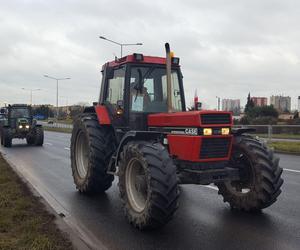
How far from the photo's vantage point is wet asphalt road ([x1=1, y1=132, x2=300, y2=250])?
6234 millimetres

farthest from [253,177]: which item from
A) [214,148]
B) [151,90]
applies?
[151,90]

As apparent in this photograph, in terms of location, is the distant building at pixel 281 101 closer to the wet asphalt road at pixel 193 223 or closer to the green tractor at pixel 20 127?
the green tractor at pixel 20 127

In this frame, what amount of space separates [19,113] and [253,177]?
22063 millimetres

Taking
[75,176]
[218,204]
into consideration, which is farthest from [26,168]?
[218,204]

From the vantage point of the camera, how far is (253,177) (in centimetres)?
774

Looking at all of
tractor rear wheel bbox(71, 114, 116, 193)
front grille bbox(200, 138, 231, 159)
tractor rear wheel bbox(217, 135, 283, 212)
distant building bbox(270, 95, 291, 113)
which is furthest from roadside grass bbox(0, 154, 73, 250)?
distant building bbox(270, 95, 291, 113)

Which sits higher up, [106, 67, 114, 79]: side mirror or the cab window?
[106, 67, 114, 79]: side mirror

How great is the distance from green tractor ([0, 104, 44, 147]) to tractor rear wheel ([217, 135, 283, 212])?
1963 centimetres

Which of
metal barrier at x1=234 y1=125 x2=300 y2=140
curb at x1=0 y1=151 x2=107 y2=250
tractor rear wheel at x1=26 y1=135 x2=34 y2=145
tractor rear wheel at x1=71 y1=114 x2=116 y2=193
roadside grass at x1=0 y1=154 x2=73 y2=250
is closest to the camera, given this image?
roadside grass at x1=0 y1=154 x2=73 y2=250

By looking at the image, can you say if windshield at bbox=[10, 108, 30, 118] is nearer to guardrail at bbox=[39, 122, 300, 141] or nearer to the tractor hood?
Answer: guardrail at bbox=[39, 122, 300, 141]

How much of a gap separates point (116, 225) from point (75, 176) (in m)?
3.27

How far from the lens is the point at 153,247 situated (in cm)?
609

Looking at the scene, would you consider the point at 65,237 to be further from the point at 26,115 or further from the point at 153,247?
the point at 26,115

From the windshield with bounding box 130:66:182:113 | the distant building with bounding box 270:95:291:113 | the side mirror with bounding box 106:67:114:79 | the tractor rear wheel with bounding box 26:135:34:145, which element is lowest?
the tractor rear wheel with bounding box 26:135:34:145
